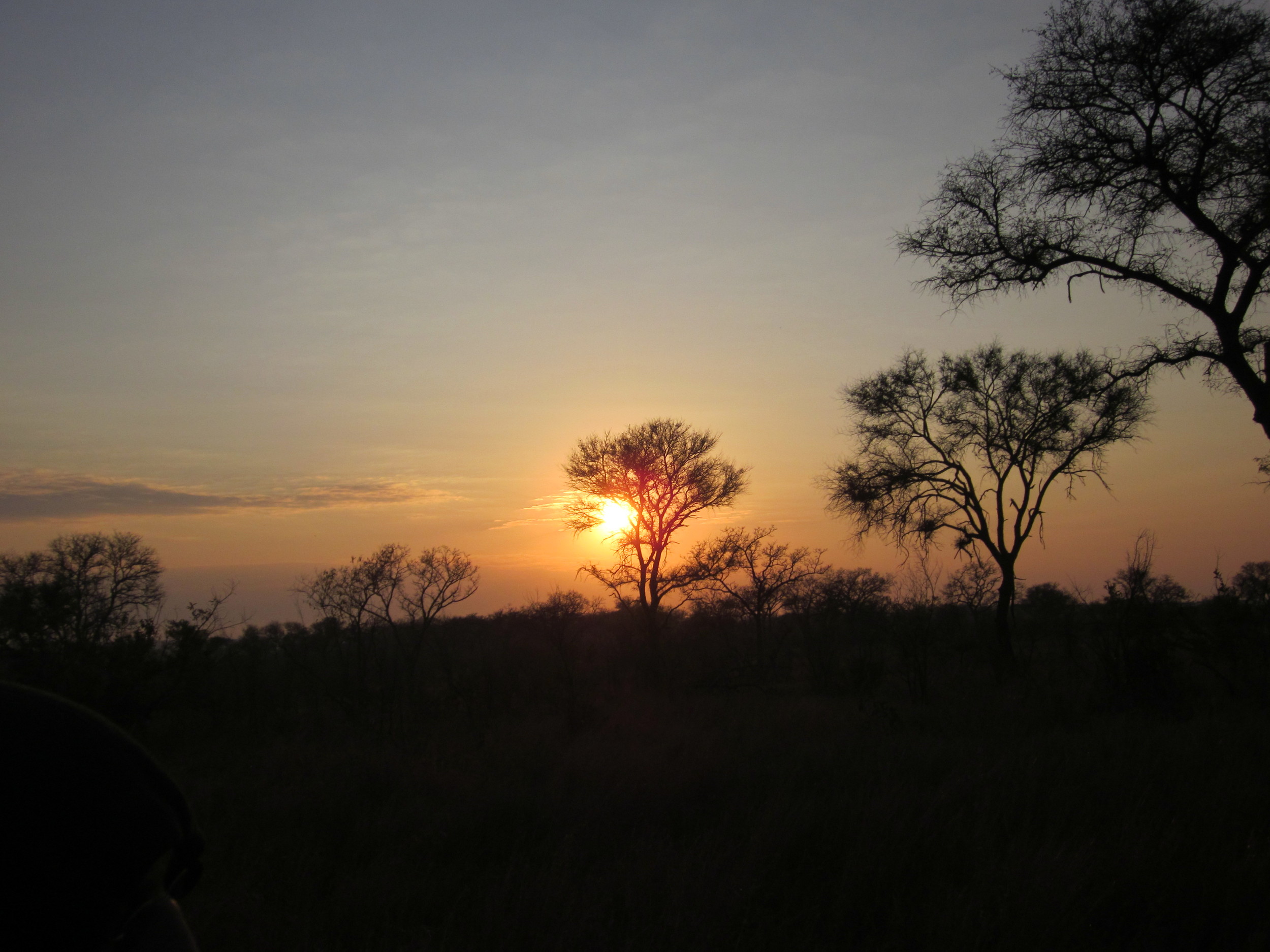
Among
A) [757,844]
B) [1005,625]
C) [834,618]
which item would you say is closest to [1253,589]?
[1005,625]

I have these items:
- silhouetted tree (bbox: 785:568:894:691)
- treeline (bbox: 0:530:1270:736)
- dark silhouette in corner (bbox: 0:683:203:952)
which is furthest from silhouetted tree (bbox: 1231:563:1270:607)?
dark silhouette in corner (bbox: 0:683:203:952)

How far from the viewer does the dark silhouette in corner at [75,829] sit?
1.07 meters

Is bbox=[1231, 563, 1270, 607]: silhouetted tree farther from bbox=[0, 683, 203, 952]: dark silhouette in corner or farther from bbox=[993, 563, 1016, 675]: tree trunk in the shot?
bbox=[0, 683, 203, 952]: dark silhouette in corner

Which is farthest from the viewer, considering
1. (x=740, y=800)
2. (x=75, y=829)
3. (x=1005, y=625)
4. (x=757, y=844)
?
(x=1005, y=625)

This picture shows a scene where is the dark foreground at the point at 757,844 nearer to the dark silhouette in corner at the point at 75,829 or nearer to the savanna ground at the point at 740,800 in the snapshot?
the savanna ground at the point at 740,800

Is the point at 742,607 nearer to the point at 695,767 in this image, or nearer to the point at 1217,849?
the point at 695,767

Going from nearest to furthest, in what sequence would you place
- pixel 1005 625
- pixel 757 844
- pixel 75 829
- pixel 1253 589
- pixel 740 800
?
pixel 75 829
pixel 757 844
pixel 740 800
pixel 1253 589
pixel 1005 625

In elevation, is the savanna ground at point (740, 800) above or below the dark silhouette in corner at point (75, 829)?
below

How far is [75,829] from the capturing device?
1.12 metres

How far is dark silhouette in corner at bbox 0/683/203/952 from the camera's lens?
1070mm

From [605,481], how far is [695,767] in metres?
17.0

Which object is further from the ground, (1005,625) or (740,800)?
(1005,625)

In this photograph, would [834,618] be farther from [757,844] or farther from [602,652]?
[757,844]

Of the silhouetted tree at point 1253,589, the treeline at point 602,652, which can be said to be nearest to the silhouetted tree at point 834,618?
the treeline at point 602,652
